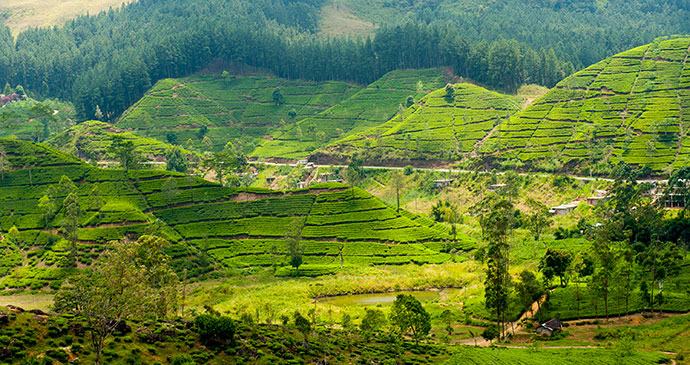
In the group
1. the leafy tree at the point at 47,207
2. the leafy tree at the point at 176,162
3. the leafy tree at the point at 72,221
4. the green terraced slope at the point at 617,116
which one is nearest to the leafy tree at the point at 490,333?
the leafy tree at the point at 72,221

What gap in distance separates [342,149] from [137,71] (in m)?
76.8

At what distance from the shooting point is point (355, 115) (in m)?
179

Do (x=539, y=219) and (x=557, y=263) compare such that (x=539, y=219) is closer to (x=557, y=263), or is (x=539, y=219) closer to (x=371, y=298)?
(x=557, y=263)

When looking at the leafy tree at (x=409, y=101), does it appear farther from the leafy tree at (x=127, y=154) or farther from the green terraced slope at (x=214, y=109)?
the leafy tree at (x=127, y=154)

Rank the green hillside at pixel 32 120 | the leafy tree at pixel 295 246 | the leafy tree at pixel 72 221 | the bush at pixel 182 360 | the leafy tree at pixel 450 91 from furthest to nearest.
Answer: the green hillside at pixel 32 120
the leafy tree at pixel 450 91
the leafy tree at pixel 295 246
the leafy tree at pixel 72 221
the bush at pixel 182 360

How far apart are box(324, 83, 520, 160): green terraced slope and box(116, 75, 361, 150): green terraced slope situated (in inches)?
1316

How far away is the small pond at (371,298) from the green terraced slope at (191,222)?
1073cm

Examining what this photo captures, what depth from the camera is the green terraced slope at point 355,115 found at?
549 feet

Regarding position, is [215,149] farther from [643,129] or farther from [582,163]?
[643,129]

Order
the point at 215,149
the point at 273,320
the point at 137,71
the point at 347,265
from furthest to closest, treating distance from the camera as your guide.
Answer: the point at 137,71, the point at 215,149, the point at 347,265, the point at 273,320

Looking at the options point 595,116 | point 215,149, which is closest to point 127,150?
point 215,149

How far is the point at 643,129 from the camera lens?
126312mm

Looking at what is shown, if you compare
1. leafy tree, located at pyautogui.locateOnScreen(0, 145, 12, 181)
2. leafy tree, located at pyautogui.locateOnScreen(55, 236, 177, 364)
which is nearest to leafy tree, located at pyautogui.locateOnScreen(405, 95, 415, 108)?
leafy tree, located at pyautogui.locateOnScreen(0, 145, 12, 181)

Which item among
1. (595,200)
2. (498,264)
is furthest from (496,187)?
(498,264)
